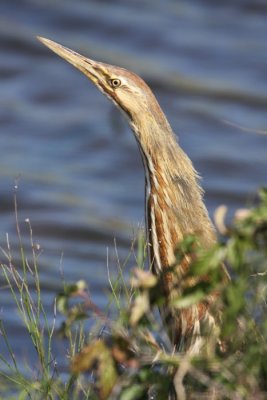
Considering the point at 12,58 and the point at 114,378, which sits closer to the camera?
the point at 114,378

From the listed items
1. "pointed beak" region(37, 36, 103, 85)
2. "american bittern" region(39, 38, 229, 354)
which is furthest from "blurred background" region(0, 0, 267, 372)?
"american bittern" region(39, 38, 229, 354)

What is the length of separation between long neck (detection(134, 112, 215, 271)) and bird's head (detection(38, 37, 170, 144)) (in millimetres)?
30

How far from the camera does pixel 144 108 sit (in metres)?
4.89

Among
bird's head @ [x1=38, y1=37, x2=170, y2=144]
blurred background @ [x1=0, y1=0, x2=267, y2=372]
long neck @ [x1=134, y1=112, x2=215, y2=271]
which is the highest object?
bird's head @ [x1=38, y1=37, x2=170, y2=144]

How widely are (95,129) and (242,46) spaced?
1711 millimetres

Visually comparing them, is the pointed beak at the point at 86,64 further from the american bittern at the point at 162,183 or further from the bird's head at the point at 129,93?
the american bittern at the point at 162,183

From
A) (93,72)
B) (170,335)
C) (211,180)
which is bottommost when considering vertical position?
(211,180)

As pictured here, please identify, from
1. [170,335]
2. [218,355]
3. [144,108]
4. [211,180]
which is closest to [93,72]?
[144,108]

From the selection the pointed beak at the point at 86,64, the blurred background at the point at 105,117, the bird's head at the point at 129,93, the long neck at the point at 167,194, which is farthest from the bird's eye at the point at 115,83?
the blurred background at the point at 105,117

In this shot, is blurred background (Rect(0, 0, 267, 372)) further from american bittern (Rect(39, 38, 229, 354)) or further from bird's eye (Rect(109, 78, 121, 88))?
american bittern (Rect(39, 38, 229, 354))

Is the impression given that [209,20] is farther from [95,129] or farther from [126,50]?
[95,129]

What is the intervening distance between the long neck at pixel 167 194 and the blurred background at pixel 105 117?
243 centimetres

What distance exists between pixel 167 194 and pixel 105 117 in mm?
5515

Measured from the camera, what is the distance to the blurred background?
28.9ft
